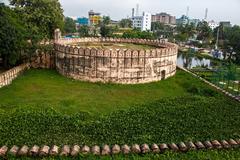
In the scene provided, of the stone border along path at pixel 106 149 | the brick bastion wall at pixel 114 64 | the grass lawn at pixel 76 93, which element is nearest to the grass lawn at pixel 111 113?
the grass lawn at pixel 76 93

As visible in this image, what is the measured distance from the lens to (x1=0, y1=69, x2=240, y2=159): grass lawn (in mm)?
11281

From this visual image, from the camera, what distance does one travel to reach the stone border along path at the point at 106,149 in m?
9.77

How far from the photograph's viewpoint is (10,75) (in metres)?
19.6

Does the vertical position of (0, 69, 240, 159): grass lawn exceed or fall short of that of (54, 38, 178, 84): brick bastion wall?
it falls short

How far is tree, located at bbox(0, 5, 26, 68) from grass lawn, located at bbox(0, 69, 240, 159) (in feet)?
6.73

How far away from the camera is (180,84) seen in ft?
68.5

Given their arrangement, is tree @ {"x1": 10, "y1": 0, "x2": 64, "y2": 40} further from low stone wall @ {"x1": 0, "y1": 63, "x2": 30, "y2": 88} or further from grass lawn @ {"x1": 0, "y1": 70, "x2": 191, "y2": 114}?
grass lawn @ {"x1": 0, "y1": 70, "x2": 191, "y2": 114}

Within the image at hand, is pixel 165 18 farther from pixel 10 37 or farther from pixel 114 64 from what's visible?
pixel 10 37

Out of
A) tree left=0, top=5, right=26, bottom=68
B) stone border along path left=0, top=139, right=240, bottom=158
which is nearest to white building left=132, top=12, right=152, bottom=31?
tree left=0, top=5, right=26, bottom=68

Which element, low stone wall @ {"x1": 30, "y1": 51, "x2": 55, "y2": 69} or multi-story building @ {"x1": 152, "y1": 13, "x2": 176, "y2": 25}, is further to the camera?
multi-story building @ {"x1": 152, "y1": 13, "x2": 176, "y2": 25}

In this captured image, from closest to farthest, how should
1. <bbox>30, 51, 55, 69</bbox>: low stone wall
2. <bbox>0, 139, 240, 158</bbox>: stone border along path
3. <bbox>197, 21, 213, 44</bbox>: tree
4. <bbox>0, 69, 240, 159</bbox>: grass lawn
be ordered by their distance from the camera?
<bbox>0, 139, 240, 158</bbox>: stone border along path, <bbox>0, 69, 240, 159</bbox>: grass lawn, <bbox>30, 51, 55, 69</bbox>: low stone wall, <bbox>197, 21, 213, 44</bbox>: tree

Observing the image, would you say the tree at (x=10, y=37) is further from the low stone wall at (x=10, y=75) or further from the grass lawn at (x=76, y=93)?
the grass lawn at (x=76, y=93)

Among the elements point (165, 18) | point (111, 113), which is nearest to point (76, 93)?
point (111, 113)

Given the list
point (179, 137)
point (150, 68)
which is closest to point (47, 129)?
point (179, 137)
